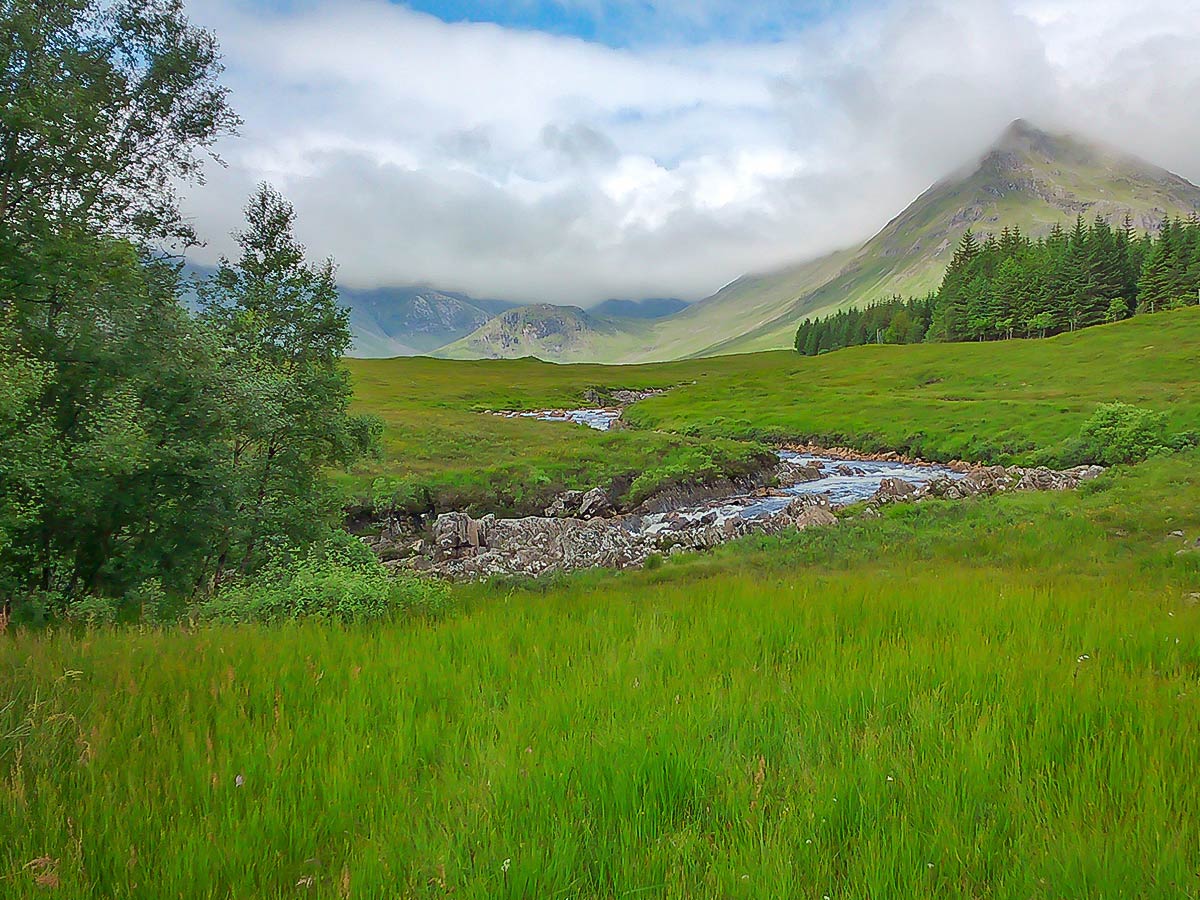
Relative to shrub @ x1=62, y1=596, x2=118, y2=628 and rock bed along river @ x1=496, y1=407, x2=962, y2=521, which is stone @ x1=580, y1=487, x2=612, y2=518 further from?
shrub @ x1=62, y1=596, x2=118, y2=628

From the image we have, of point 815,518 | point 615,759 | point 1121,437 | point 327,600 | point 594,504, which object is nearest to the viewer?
point 615,759

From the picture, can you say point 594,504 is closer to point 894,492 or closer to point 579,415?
point 894,492

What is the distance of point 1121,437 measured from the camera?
3164 centimetres

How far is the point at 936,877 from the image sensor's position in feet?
8.26

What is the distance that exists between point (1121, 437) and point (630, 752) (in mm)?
38673

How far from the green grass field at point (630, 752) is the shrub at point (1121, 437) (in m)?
29.2

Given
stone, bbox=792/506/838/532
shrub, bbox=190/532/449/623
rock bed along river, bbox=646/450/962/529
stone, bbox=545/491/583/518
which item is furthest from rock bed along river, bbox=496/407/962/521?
shrub, bbox=190/532/449/623

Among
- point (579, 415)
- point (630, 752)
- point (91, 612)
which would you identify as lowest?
point (91, 612)

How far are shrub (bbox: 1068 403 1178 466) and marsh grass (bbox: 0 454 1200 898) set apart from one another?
3148cm

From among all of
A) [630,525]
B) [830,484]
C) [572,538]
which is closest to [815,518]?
[630,525]

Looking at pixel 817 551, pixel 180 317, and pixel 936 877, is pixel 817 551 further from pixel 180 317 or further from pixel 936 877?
pixel 180 317

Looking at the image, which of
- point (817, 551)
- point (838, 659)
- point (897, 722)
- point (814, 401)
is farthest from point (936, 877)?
point (814, 401)

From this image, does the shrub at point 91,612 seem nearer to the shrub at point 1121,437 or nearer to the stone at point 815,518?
the stone at point 815,518

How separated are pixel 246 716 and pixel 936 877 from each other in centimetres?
397
